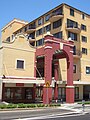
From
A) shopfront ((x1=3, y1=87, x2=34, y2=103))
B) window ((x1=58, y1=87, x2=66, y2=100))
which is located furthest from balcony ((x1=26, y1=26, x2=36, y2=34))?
shopfront ((x1=3, y1=87, x2=34, y2=103))

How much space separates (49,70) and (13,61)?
5649mm

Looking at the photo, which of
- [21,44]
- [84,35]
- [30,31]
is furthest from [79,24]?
[21,44]

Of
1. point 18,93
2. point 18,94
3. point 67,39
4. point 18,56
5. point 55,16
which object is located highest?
point 55,16

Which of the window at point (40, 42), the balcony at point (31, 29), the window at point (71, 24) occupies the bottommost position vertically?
the window at point (40, 42)

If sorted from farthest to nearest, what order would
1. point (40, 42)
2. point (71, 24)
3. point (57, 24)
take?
1. point (40, 42)
2. point (57, 24)
3. point (71, 24)

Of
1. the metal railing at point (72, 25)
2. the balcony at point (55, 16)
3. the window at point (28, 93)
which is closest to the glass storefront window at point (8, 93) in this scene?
the window at point (28, 93)

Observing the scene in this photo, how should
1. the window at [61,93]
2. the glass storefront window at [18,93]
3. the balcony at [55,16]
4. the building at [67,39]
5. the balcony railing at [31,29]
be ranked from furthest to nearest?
1. the balcony railing at [31,29]
2. the balcony at [55,16]
3. the window at [61,93]
4. the building at [67,39]
5. the glass storefront window at [18,93]

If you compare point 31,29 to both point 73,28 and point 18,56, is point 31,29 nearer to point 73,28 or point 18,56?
point 73,28

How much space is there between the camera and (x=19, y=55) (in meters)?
36.3

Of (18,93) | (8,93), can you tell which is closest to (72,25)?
(18,93)

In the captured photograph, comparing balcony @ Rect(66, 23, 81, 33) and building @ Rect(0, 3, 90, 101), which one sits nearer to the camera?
building @ Rect(0, 3, 90, 101)

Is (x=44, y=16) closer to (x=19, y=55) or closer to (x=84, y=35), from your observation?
(x=84, y=35)

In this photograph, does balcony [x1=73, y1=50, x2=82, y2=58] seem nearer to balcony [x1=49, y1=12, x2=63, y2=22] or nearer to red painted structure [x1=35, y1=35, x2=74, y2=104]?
red painted structure [x1=35, y1=35, x2=74, y2=104]

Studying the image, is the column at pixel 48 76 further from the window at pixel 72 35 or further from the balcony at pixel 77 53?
the balcony at pixel 77 53
